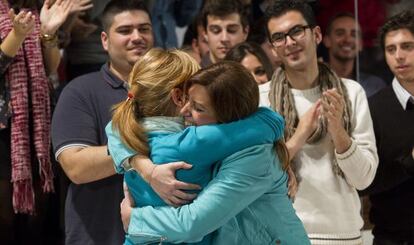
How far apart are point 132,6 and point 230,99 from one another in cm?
113

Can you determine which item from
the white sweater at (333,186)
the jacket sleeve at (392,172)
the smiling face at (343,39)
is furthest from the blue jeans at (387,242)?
the smiling face at (343,39)

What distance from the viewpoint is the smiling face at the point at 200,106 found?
1936mm

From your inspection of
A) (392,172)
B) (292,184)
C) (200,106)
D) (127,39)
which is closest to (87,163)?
(127,39)

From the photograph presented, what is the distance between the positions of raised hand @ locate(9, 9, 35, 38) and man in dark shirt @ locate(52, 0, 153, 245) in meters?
0.39

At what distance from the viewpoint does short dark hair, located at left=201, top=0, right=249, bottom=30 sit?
3.73 meters

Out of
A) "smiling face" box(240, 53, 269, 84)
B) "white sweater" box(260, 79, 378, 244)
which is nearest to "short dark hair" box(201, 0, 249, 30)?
"smiling face" box(240, 53, 269, 84)

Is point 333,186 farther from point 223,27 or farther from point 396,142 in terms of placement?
point 223,27

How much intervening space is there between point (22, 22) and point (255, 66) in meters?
0.88

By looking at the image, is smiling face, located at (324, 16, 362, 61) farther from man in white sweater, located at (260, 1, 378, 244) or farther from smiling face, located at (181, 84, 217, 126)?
smiling face, located at (181, 84, 217, 126)

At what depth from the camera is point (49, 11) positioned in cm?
327

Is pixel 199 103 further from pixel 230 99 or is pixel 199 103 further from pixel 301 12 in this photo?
pixel 301 12

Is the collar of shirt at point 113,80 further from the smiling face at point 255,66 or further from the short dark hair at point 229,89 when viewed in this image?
→ the short dark hair at point 229,89

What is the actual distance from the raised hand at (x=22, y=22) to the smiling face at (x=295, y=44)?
34.0 inches

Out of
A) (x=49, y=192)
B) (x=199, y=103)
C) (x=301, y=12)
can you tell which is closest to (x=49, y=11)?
(x=49, y=192)
